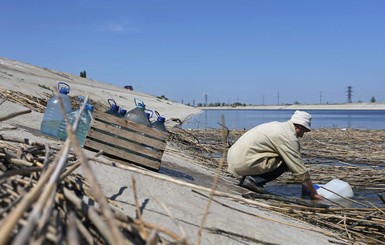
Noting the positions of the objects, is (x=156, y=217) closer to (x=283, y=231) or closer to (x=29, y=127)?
(x=283, y=231)

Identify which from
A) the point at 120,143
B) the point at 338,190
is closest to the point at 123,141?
the point at 120,143

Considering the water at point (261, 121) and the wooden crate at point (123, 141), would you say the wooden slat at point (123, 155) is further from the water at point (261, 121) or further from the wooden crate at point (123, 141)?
the water at point (261, 121)

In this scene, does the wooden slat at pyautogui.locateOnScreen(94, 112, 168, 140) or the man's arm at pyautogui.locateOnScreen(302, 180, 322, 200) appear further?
the man's arm at pyautogui.locateOnScreen(302, 180, 322, 200)

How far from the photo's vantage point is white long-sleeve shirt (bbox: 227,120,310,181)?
18.5 feet

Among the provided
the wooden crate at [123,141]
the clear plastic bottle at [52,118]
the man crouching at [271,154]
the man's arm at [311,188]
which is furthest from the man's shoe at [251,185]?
the clear plastic bottle at [52,118]

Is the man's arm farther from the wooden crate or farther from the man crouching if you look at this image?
the wooden crate

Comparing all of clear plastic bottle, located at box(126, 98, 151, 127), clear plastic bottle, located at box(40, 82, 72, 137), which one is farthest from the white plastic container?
clear plastic bottle, located at box(40, 82, 72, 137)

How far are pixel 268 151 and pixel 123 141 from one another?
7.23ft

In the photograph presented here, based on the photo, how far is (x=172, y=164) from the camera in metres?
6.49

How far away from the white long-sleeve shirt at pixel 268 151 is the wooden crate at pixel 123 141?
165 cm

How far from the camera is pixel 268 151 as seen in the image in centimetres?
598

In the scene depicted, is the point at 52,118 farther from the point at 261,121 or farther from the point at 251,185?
the point at 261,121

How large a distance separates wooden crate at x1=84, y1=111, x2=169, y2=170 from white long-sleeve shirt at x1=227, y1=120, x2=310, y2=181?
5.40 ft

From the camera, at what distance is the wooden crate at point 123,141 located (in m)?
4.82
